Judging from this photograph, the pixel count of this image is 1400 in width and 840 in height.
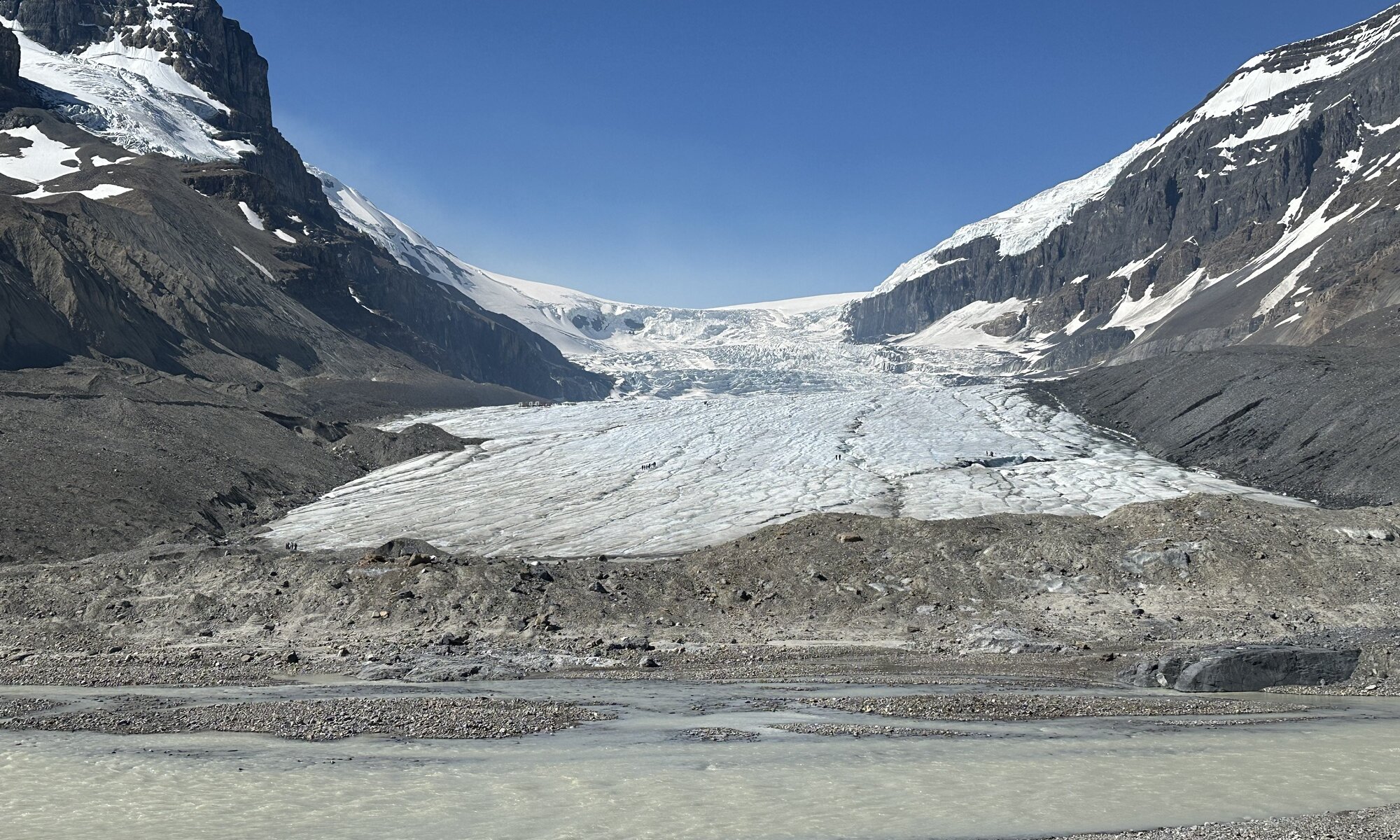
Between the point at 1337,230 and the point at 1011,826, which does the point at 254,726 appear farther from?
the point at 1337,230

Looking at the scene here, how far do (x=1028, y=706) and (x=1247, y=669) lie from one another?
5.44 m

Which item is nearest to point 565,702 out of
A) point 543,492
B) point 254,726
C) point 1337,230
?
point 254,726

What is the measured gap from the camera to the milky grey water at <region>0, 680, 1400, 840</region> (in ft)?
39.5

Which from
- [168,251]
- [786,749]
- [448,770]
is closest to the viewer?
[448,770]

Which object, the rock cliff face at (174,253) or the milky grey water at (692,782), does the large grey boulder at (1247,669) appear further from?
the rock cliff face at (174,253)

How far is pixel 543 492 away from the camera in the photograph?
187 feet

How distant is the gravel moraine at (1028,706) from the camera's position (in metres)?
17.9

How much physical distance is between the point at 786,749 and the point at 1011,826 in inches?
159

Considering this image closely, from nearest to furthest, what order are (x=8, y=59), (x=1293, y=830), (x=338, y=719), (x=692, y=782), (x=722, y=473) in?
(x=1293, y=830) → (x=692, y=782) → (x=338, y=719) → (x=722, y=473) → (x=8, y=59)

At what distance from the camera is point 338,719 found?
679 inches

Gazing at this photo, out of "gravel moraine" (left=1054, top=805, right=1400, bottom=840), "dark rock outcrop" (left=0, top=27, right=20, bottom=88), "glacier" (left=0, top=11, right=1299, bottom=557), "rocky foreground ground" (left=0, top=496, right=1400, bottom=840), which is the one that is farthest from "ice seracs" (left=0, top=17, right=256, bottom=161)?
"gravel moraine" (left=1054, top=805, right=1400, bottom=840)

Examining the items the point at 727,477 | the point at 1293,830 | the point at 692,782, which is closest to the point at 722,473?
the point at 727,477

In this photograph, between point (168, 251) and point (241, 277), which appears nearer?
point (168, 251)

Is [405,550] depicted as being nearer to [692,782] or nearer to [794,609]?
[794,609]
